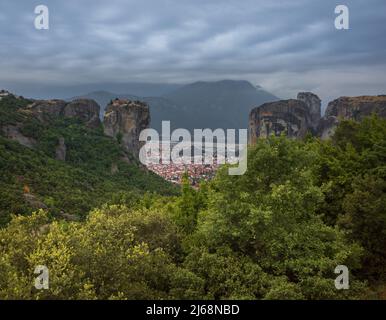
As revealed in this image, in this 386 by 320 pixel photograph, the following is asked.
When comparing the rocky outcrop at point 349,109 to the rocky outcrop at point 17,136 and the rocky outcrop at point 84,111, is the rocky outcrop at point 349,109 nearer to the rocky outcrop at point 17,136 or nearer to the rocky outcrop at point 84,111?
the rocky outcrop at point 17,136

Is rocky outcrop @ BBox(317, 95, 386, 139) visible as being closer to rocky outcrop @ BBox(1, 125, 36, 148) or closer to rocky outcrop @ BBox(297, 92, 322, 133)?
rocky outcrop @ BBox(297, 92, 322, 133)

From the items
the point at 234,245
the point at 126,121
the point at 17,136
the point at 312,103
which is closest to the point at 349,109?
the point at 312,103

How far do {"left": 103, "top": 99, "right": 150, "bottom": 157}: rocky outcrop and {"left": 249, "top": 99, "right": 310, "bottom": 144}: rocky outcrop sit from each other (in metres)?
33.9

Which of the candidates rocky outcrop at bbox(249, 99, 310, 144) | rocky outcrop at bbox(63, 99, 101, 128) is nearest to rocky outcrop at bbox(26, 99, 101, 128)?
rocky outcrop at bbox(63, 99, 101, 128)

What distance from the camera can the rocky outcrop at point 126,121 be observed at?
115500 millimetres

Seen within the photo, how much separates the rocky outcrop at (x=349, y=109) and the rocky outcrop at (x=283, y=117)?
463 centimetres

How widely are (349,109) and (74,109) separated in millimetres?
71340

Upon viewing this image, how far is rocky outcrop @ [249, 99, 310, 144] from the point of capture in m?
95.6

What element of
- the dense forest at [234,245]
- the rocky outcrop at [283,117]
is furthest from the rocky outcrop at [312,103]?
the dense forest at [234,245]
